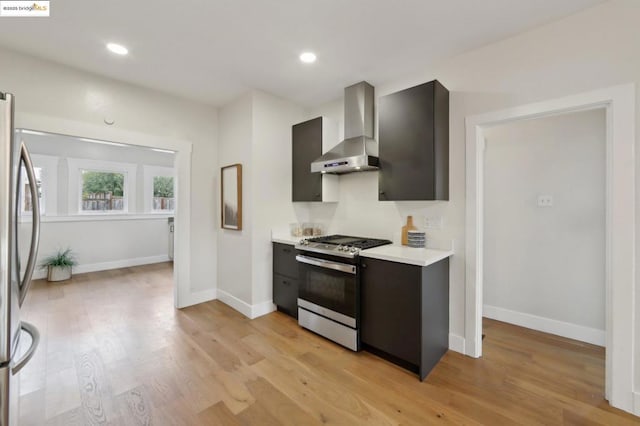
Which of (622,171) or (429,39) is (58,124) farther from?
(622,171)

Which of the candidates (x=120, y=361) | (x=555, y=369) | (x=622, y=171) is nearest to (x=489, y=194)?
(x=622, y=171)

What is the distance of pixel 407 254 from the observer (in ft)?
7.52

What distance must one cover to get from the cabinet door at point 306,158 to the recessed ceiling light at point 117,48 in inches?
70.7

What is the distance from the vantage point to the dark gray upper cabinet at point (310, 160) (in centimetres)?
323

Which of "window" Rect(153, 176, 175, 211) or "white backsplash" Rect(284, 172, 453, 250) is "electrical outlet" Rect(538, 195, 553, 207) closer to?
"white backsplash" Rect(284, 172, 453, 250)

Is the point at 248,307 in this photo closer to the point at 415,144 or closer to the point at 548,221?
the point at 415,144

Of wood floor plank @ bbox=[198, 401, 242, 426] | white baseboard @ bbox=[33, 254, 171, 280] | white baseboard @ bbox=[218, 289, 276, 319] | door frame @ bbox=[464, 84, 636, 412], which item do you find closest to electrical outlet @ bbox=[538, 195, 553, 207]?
door frame @ bbox=[464, 84, 636, 412]

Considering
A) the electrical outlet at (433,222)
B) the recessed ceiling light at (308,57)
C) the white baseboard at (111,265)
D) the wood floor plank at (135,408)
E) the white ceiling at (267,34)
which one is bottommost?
the wood floor plank at (135,408)

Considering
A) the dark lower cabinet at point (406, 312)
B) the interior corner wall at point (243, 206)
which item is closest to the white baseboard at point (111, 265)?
the interior corner wall at point (243, 206)

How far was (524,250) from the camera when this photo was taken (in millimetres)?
2963

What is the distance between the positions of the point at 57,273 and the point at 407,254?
18.7ft

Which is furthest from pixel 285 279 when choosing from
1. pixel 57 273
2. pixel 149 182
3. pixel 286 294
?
pixel 149 182

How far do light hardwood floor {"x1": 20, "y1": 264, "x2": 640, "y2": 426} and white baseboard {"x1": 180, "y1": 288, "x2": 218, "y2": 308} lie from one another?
0.46 metres

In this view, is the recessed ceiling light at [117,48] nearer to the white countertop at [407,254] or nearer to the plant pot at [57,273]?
the white countertop at [407,254]
